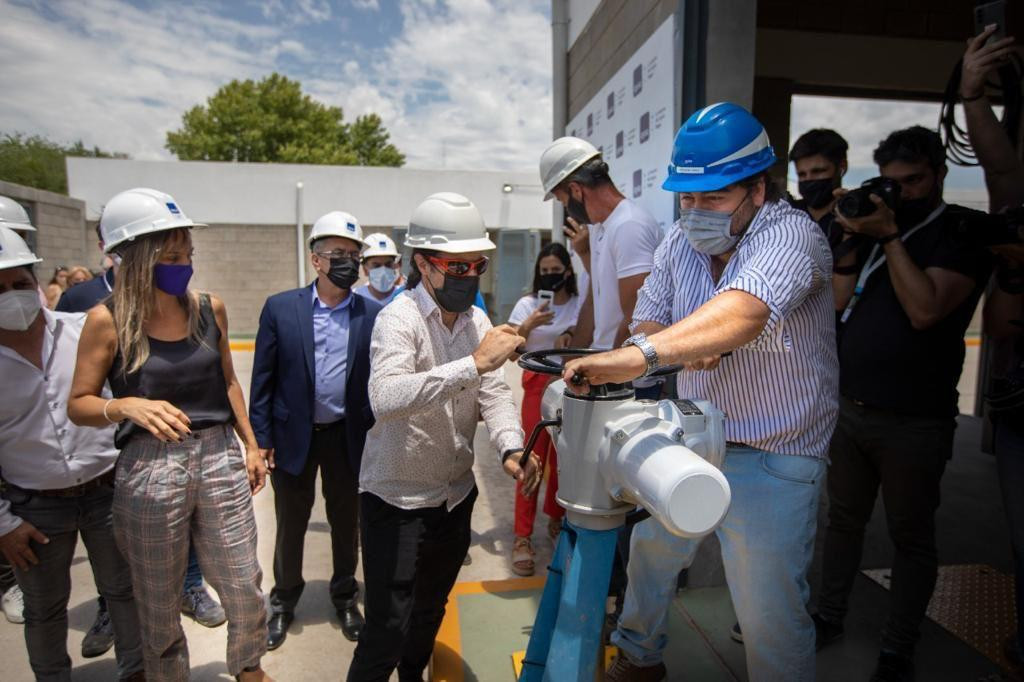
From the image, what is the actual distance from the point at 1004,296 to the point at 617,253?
5.17 feet

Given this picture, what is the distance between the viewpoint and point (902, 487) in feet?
8.10

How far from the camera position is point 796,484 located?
1938 millimetres

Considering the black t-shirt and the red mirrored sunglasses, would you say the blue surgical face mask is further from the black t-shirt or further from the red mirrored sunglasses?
the black t-shirt

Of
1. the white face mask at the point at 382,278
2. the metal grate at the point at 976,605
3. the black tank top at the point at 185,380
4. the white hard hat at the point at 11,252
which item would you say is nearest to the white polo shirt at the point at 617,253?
the black tank top at the point at 185,380

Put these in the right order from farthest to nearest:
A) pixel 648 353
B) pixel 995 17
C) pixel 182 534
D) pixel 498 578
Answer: pixel 498 578
pixel 995 17
pixel 182 534
pixel 648 353

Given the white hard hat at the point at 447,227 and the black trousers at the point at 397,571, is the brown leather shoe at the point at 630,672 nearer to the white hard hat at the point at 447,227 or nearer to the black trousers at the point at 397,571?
the black trousers at the point at 397,571

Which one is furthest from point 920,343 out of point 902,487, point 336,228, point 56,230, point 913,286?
point 56,230

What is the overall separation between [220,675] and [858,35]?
712 centimetres

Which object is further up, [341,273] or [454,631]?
[341,273]

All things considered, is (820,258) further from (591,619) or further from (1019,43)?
(1019,43)

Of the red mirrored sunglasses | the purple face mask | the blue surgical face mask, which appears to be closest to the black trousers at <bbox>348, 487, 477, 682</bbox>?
the red mirrored sunglasses

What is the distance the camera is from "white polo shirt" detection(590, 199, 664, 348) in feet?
9.46

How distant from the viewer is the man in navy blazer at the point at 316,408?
120 inches

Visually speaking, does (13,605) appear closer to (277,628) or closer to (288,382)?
(277,628)
